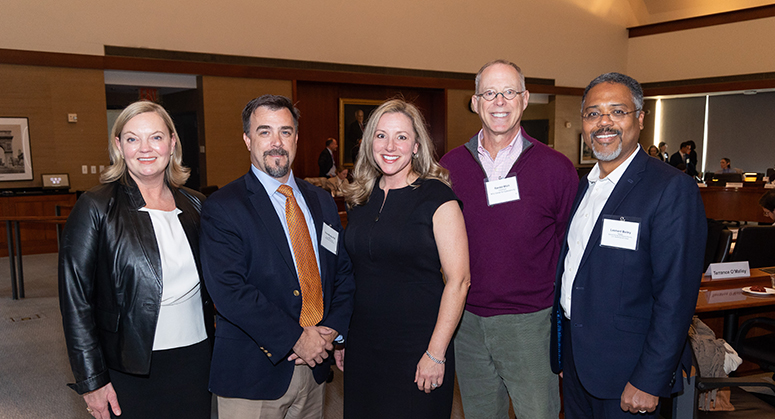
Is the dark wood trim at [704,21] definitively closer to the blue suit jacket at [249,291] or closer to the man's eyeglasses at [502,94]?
the man's eyeglasses at [502,94]

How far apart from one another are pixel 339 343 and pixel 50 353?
346 cm

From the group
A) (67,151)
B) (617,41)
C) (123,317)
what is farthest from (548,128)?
(123,317)

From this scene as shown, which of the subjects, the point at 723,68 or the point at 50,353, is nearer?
the point at 50,353

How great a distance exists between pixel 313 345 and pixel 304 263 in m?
0.30

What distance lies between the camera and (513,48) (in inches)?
570

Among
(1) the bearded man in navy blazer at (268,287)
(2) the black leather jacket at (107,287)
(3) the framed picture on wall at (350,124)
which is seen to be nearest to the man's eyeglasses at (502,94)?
(1) the bearded man in navy blazer at (268,287)

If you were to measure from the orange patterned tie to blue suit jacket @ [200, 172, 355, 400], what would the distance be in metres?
0.04

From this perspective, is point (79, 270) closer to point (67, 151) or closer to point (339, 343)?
point (339, 343)

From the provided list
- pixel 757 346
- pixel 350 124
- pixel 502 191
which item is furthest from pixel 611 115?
pixel 350 124

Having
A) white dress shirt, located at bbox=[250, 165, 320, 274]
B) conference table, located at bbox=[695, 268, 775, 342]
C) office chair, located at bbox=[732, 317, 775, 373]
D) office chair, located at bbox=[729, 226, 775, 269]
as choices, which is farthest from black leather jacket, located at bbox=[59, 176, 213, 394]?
office chair, located at bbox=[729, 226, 775, 269]

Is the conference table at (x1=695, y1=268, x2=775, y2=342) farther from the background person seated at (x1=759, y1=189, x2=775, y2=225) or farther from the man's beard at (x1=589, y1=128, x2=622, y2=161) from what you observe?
the man's beard at (x1=589, y1=128, x2=622, y2=161)

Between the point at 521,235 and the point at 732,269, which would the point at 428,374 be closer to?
the point at 521,235

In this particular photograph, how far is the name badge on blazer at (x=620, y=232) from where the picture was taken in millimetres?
1687

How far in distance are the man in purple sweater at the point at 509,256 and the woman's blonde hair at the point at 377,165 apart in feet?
0.86
